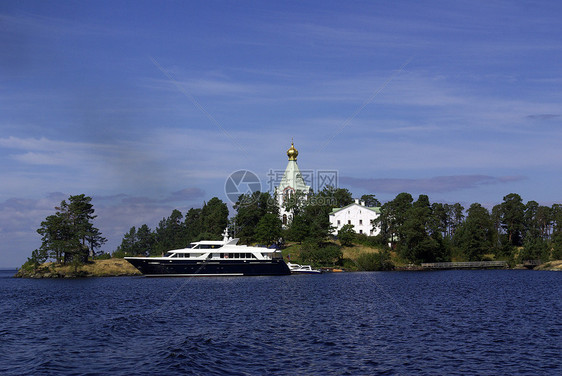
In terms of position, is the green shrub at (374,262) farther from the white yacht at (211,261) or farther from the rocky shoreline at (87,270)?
the white yacht at (211,261)

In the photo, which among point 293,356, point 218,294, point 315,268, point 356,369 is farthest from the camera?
point 315,268

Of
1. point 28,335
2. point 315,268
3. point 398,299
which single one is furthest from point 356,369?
point 315,268

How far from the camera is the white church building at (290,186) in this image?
15912cm

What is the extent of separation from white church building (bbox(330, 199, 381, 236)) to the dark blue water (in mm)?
87406

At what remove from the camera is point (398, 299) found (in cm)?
5781

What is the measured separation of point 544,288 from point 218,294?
45.1 m

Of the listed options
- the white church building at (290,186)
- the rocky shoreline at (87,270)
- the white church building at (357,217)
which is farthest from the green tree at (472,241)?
the white church building at (290,186)

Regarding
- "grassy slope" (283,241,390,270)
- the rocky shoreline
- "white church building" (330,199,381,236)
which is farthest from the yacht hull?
"white church building" (330,199,381,236)

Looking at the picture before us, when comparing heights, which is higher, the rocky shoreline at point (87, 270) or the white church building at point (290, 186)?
the white church building at point (290, 186)

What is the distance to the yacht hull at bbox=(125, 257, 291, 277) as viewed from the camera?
93.6m

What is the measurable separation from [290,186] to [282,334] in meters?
126

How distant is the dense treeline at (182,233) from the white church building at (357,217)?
32305mm

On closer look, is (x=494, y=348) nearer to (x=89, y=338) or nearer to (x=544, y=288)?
(x=89, y=338)

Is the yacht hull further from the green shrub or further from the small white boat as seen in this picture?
the green shrub
